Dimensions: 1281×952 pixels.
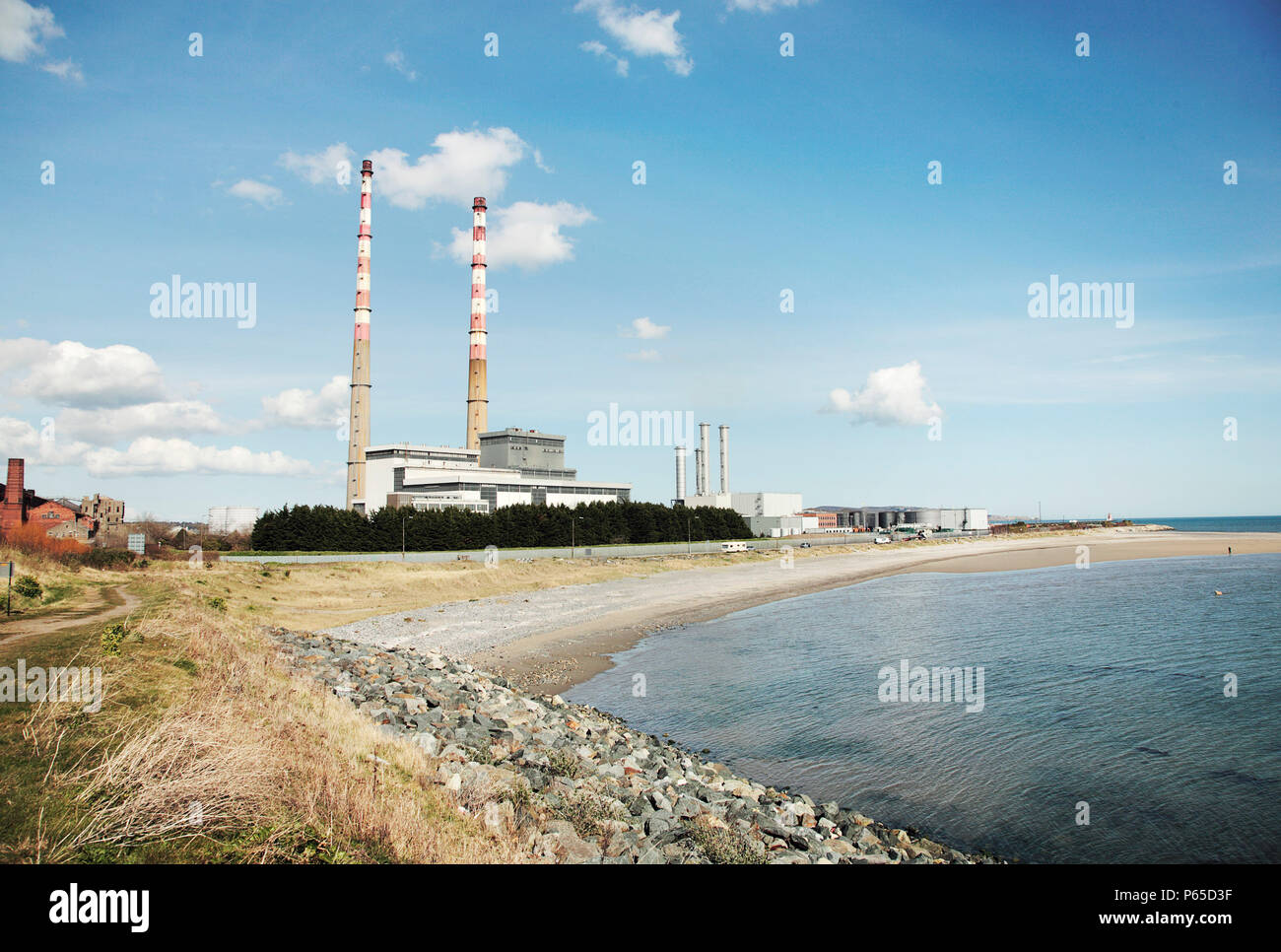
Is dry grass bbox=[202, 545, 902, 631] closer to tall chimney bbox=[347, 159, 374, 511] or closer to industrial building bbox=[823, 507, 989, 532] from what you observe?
tall chimney bbox=[347, 159, 374, 511]

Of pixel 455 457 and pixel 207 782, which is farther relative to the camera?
pixel 455 457

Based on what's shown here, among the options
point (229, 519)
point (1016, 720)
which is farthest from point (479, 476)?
point (1016, 720)

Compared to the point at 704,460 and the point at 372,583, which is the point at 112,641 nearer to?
the point at 372,583

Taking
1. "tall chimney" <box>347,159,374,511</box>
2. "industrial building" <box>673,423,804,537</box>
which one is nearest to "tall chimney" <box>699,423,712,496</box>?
"industrial building" <box>673,423,804,537</box>

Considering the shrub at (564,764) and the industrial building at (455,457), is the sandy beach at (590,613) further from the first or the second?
the industrial building at (455,457)
